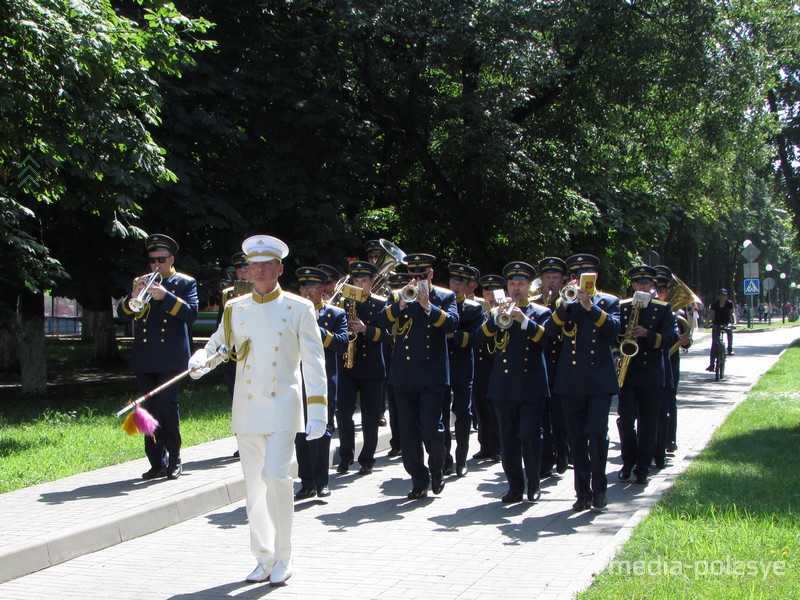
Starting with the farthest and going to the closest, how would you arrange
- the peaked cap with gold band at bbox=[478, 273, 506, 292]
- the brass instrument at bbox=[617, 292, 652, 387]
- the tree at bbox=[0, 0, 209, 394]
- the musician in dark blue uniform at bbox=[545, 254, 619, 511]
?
the tree at bbox=[0, 0, 209, 394] < the peaked cap with gold band at bbox=[478, 273, 506, 292] < the brass instrument at bbox=[617, 292, 652, 387] < the musician in dark blue uniform at bbox=[545, 254, 619, 511]

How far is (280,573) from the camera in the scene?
21.2ft

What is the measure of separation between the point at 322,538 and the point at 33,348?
12983 mm

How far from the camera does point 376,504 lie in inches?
362

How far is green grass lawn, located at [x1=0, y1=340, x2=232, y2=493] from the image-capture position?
10336mm

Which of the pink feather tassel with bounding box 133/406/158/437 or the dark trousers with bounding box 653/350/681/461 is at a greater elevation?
the pink feather tassel with bounding box 133/406/158/437

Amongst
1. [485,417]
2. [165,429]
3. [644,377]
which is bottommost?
[485,417]

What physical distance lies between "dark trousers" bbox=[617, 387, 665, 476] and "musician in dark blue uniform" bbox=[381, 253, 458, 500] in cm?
186

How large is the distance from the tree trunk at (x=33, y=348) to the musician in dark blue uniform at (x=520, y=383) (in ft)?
40.0

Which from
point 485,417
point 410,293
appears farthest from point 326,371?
point 485,417

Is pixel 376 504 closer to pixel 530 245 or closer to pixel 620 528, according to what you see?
pixel 620 528

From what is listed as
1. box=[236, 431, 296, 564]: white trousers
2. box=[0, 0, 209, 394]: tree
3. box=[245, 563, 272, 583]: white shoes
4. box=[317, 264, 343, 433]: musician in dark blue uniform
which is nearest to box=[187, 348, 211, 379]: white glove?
box=[236, 431, 296, 564]: white trousers

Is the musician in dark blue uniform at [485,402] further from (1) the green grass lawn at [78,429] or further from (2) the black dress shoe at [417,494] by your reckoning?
(1) the green grass lawn at [78,429]

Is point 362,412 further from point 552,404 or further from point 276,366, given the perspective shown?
point 276,366

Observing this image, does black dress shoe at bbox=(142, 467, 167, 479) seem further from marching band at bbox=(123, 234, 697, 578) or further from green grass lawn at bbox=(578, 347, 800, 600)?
green grass lawn at bbox=(578, 347, 800, 600)
